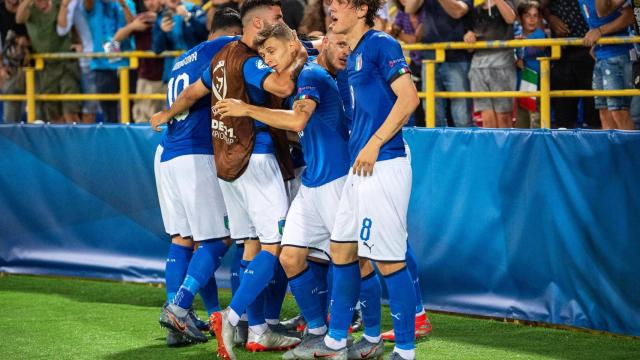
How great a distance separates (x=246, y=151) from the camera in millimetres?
7492

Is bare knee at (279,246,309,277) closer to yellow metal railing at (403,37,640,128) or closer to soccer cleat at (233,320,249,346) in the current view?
soccer cleat at (233,320,249,346)

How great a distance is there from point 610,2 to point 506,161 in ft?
5.57

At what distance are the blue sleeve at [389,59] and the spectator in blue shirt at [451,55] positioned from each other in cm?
391

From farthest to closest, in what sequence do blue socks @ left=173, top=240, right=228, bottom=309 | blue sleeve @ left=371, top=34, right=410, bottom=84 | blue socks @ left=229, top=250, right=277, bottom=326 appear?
blue socks @ left=173, top=240, right=228, bottom=309 → blue socks @ left=229, top=250, right=277, bottom=326 → blue sleeve @ left=371, top=34, right=410, bottom=84

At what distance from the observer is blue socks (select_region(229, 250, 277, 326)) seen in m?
7.23

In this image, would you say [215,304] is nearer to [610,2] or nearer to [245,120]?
[245,120]

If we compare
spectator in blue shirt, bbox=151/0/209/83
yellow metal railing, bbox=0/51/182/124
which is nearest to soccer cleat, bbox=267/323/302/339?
yellow metal railing, bbox=0/51/182/124

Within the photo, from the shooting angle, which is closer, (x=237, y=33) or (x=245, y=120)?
(x=245, y=120)

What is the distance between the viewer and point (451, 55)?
1044cm

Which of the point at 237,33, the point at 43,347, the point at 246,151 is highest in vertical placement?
the point at 237,33

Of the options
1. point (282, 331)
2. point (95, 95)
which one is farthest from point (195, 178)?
point (95, 95)

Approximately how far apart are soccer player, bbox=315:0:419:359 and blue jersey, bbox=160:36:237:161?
4.91 feet

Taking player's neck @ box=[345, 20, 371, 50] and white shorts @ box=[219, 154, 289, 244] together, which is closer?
player's neck @ box=[345, 20, 371, 50]

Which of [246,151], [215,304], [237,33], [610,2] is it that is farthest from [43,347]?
[610,2]
